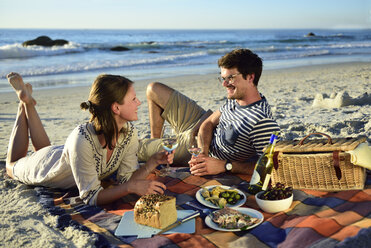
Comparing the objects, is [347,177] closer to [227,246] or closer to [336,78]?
[227,246]

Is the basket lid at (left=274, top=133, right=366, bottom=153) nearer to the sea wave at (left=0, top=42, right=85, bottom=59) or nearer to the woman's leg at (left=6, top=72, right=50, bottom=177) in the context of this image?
the woman's leg at (left=6, top=72, right=50, bottom=177)

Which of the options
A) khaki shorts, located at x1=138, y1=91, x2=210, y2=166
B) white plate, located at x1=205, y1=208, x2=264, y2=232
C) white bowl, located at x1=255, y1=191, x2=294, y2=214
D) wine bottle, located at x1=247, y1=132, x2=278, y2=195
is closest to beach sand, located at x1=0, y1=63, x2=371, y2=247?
white plate, located at x1=205, y1=208, x2=264, y2=232

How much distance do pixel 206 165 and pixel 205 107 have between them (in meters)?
4.25

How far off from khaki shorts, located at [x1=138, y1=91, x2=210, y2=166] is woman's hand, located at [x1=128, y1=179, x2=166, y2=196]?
1410 millimetres

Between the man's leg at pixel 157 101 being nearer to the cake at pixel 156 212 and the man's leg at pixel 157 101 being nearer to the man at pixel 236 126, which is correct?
the man at pixel 236 126

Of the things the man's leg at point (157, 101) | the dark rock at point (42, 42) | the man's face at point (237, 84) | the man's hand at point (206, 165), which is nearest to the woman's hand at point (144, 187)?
the man's hand at point (206, 165)

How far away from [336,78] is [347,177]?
934 centimetres

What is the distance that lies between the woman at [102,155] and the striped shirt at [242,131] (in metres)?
0.79

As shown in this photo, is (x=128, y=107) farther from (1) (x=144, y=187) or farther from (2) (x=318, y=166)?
(2) (x=318, y=166)

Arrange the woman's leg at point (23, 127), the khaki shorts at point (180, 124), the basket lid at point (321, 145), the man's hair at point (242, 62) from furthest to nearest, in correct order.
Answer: the khaki shorts at point (180, 124) → the woman's leg at point (23, 127) → the man's hair at point (242, 62) → the basket lid at point (321, 145)

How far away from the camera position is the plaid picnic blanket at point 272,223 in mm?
2635

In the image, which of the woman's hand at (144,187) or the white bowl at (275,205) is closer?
the white bowl at (275,205)

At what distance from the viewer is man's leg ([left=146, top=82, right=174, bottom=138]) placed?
512cm

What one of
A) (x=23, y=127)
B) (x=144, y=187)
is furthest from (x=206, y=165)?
(x=23, y=127)
